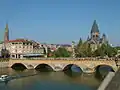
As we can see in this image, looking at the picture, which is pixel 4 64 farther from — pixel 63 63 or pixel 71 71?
pixel 71 71

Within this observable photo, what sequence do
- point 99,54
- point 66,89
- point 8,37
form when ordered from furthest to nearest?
point 8,37
point 99,54
point 66,89

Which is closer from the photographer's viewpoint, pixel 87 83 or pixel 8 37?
pixel 87 83

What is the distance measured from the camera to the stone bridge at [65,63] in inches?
2394

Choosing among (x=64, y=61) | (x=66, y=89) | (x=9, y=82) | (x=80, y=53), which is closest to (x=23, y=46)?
(x=80, y=53)

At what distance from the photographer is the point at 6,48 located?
A: 111m

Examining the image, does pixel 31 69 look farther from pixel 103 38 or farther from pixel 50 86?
pixel 103 38

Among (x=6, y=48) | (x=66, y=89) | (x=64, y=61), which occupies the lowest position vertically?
(x=66, y=89)

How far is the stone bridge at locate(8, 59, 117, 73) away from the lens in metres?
60.8

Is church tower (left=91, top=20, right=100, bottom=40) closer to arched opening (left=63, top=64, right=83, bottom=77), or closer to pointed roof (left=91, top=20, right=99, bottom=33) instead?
pointed roof (left=91, top=20, right=99, bottom=33)

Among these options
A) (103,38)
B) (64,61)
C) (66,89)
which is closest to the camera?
(66,89)

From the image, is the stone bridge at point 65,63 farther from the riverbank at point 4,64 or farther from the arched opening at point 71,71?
the arched opening at point 71,71

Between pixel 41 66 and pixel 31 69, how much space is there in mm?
6580

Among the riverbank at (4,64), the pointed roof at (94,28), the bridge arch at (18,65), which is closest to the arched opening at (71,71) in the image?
the bridge arch at (18,65)

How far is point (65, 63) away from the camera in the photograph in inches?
2662
